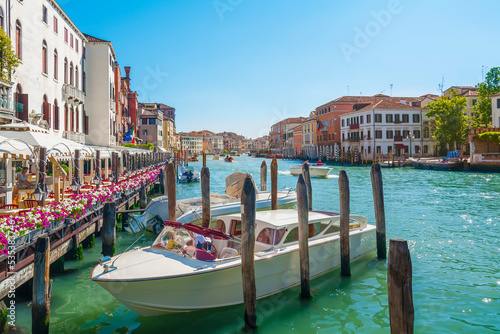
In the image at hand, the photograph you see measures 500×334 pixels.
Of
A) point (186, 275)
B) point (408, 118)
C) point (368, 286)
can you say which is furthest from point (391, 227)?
point (408, 118)

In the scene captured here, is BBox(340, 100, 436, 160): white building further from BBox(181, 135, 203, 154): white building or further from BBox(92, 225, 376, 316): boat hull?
BBox(181, 135, 203, 154): white building

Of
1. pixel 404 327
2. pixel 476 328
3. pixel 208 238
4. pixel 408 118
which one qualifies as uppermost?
pixel 408 118

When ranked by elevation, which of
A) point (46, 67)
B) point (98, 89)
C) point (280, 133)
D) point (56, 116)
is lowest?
point (56, 116)

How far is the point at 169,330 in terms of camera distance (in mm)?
6605

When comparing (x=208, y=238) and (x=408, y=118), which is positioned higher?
(x=408, y=118)

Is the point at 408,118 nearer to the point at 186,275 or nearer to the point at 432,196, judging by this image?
the point at 432,196

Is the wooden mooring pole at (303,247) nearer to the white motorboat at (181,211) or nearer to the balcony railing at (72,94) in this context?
the white motorboat at (181,211)

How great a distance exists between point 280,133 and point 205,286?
10733 cm

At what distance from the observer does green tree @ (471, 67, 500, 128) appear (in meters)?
48.4

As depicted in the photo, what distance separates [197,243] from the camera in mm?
7133

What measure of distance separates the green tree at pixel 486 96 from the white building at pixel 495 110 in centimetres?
322

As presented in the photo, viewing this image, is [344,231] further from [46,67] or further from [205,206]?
[46,67]

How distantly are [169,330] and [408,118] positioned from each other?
5504 centimetres

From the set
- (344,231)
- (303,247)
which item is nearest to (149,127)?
(344,231)
